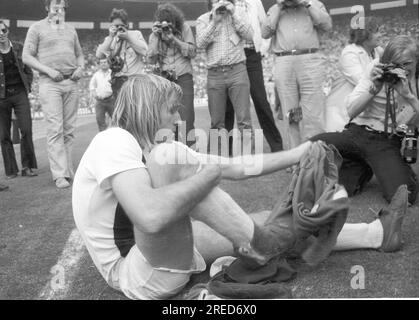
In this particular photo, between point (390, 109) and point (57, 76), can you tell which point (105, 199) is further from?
point (57, 76)

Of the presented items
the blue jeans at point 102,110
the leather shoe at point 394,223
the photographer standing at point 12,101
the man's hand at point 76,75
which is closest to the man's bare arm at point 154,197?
the leather shoe at point 394,223

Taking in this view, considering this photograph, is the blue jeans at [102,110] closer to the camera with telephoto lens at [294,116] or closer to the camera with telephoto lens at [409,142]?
the camera with telephoto lens at [294,116]

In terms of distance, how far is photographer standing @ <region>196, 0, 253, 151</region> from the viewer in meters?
Answer: 4.73

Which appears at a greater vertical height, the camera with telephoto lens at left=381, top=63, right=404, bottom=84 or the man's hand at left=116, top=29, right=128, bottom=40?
the man's hand at left=116, top=29, right=128, bottom=40

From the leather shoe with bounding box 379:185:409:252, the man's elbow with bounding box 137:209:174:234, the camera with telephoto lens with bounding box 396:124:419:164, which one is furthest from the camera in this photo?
the camera with telephoto lens with bounding box 396:124:419:164

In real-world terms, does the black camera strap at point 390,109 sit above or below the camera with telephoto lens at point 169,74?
below

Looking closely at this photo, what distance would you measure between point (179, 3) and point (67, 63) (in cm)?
1215

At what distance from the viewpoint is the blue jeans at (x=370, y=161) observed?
3.29 metres

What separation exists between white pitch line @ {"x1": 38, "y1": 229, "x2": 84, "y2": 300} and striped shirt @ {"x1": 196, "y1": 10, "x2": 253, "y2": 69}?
237cm

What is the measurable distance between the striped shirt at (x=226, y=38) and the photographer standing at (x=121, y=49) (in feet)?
2.72

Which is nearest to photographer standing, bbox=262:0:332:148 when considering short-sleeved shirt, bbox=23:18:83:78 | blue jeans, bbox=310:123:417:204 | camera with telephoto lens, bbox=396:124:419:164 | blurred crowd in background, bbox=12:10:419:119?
blue jeans, bbox=310:123:417:204

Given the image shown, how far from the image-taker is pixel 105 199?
199 centimetres

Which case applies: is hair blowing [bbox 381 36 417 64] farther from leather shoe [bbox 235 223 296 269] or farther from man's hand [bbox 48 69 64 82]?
man's hand [bbox 48 69 64 82]
